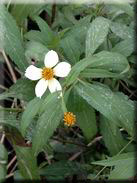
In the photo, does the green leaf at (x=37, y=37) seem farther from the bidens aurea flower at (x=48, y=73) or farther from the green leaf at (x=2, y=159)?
the green leaf at (x=2, y=159)

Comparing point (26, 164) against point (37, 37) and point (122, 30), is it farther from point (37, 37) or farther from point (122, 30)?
point (122, 30)

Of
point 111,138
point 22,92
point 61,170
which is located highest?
point 22,92

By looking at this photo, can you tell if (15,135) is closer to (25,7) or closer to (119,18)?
(25,7)

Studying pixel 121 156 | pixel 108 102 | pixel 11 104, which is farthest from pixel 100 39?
pixel 11 104

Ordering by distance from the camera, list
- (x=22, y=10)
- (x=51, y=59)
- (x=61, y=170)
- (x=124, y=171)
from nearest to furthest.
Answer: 1. (x=124, y=171)
2. (x=51, y=59)
3. (x=22, y=10)
4. (x=61, y=170)

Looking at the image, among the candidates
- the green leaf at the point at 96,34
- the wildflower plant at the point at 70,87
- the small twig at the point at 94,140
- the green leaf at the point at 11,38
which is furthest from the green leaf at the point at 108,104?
the small twig at the point at 94,140

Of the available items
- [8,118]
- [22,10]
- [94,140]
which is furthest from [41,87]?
[94,140]

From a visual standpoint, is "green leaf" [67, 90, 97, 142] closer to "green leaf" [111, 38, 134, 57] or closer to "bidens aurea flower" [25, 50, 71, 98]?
"bidens aurea flower" [25, 50, 71, 98]
